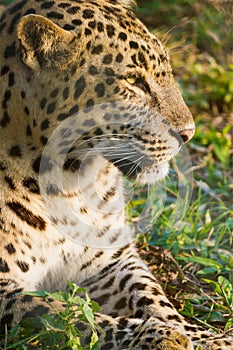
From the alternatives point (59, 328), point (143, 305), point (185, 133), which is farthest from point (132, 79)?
point (59, 328)

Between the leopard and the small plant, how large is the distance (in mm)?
98

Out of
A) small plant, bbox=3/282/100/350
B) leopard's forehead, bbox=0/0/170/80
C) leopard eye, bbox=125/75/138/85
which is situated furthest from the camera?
leopard eye, bbox=125/75/138/85

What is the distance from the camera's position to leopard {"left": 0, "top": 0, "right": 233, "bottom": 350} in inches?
200

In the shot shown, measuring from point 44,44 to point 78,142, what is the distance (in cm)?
61

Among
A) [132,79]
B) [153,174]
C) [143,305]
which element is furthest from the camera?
[153,174]

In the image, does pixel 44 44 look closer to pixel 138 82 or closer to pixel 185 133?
pixel 138 82

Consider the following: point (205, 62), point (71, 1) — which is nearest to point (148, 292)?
point (71, 1)

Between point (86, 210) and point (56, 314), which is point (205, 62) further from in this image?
point (56, 314)

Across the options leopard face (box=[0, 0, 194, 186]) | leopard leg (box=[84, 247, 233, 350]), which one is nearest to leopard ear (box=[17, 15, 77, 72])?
leopard face (box=[0, 0, 194, 186])

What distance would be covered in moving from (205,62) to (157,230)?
3.52m

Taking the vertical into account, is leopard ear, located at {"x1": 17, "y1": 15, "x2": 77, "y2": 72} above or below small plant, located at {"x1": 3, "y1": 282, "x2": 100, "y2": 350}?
above

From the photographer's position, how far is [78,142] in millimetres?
5289

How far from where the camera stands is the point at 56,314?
4.85 m

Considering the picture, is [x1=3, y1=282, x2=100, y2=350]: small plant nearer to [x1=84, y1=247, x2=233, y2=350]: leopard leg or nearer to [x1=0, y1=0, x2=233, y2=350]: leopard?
[x1=0, y1=0, x2=233, y2=350]: leopard
